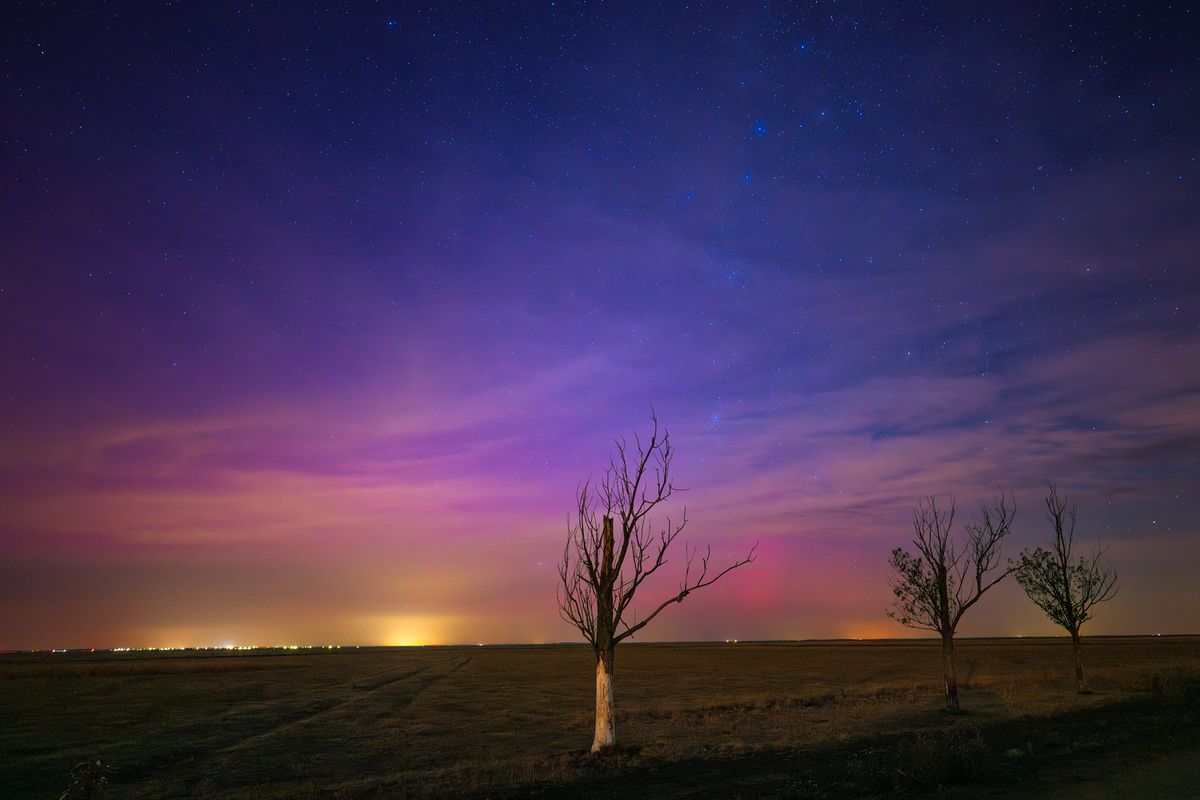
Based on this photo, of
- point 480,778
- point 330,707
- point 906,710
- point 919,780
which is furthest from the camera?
point 330,707

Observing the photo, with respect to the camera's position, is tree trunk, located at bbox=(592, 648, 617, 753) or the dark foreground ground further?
tree trunk, located at bbox=(592, 648, 617, 753)

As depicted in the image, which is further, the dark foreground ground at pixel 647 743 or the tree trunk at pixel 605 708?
the tree trunk at pixel 605 708

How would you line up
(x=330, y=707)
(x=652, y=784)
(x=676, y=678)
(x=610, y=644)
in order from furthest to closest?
(x=676, y=678) < (x=330, y=707) < (x=610, y=644) < (x=652, y=784)

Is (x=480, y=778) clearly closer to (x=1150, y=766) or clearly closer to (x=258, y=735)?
(x=1150, y=766)

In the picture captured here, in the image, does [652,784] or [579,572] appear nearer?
[652,784]

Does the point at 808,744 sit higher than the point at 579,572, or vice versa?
the point at 579,572

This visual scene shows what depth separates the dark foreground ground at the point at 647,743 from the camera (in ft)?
45.7

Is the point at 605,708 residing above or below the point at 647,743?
above

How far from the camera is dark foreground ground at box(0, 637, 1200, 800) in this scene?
13938 millimetres

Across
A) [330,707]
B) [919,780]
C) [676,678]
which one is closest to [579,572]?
[919,780]

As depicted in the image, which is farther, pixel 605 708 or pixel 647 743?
pixel 647 743

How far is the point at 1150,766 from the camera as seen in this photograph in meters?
13.3

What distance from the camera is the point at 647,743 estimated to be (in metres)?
21.9

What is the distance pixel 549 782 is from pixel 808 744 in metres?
7.99
